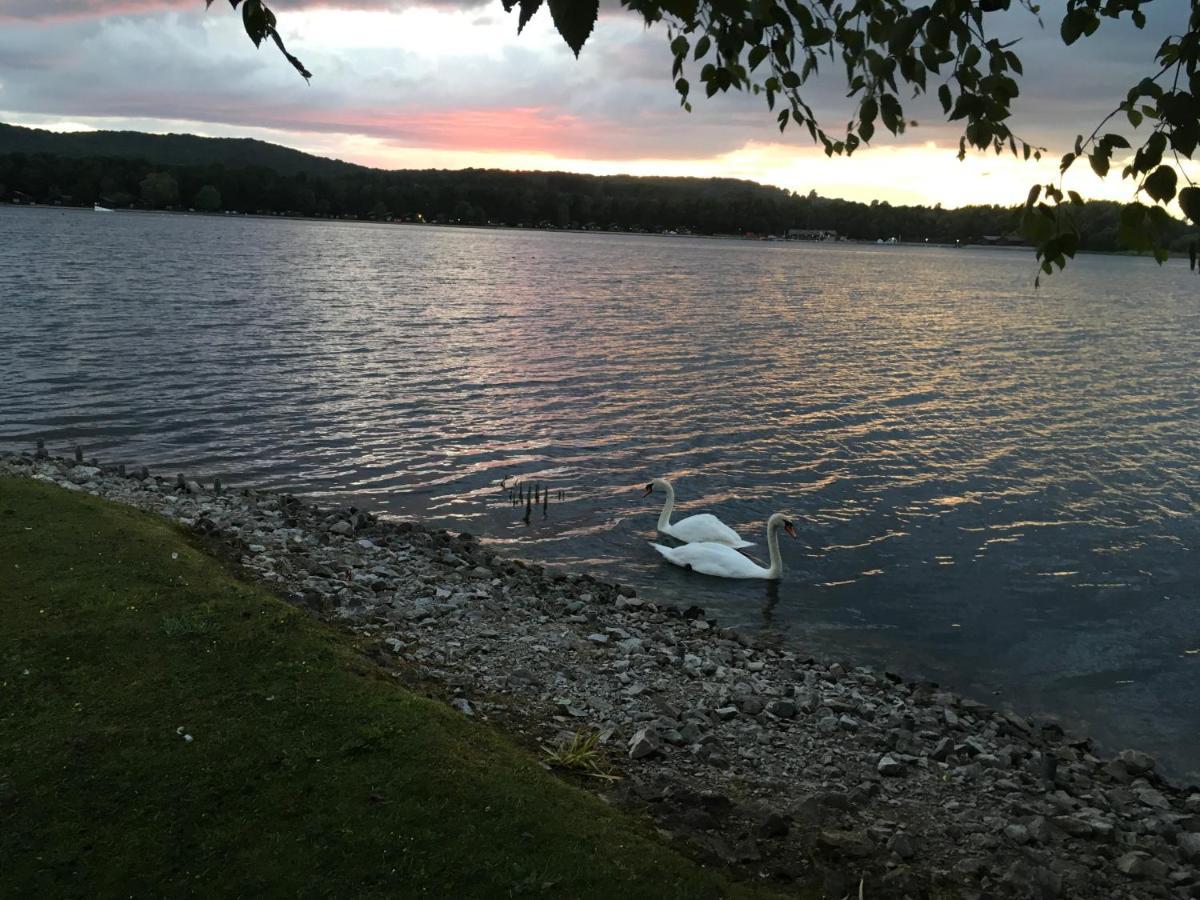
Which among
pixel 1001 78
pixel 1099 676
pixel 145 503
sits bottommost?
Result: pixel 1099 676

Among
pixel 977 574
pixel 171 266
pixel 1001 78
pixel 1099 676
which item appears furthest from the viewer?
pixel 171 266

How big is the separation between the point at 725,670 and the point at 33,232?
12806 centimetres

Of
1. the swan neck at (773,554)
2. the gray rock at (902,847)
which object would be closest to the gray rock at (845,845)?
the gray rock at (902,847)

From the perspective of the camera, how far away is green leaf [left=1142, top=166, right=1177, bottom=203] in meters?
3.43

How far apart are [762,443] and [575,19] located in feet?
80.0

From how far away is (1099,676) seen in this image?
13688 mm

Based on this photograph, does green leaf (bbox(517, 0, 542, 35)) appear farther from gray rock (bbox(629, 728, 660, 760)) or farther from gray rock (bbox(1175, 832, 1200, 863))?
gray rock (bbox(1175, 832, 1200, 863))

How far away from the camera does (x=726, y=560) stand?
16797mm

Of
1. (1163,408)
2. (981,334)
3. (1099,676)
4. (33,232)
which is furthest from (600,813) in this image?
(33,232)

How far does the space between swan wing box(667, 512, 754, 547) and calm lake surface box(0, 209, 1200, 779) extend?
802mm

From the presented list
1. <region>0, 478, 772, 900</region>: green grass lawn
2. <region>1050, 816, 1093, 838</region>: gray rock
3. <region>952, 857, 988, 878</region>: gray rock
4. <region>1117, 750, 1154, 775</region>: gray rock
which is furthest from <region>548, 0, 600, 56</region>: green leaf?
<region>1117, 750, 1154, 775</region>: gray rock

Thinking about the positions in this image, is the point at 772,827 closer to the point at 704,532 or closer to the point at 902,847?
the point at 902,847

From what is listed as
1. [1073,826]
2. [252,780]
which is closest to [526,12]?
[252,780]

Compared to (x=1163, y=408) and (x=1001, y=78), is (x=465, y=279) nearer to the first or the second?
(x=1163, y=408)
